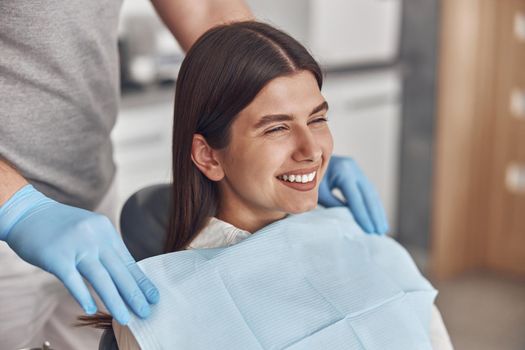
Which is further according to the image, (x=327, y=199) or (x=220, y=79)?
(x=327, y=199)

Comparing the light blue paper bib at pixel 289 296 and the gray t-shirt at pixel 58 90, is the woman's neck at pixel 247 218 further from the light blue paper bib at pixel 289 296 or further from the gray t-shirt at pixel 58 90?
the gray t-shirt at pixel 58 90

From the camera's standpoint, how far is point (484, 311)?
3.28 metres

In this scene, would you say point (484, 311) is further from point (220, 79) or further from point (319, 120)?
point (220, 79)

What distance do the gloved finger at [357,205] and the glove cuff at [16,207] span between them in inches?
22.3

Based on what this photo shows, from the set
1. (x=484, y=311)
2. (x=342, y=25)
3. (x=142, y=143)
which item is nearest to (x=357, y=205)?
(x=142, y=143)

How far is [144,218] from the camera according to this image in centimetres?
137

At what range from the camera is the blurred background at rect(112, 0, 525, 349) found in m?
3.36

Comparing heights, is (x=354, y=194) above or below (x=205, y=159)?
below

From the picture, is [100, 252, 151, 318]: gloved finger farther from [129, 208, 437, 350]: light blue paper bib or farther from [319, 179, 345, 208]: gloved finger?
[319, 179, 345, 208]: gloved finger

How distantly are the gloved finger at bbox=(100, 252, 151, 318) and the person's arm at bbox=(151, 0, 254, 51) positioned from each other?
1.82ft

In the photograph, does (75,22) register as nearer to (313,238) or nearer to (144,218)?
(144,218)

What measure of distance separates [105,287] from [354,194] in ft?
1.90

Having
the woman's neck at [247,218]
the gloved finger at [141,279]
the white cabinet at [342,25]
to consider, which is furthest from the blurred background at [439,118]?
the gloved finger at [141,279]

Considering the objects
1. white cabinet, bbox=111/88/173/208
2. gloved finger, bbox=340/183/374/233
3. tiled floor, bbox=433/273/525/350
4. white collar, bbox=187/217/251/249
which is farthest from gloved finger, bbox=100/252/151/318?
tiled floor, bbox=433/273/525/350
